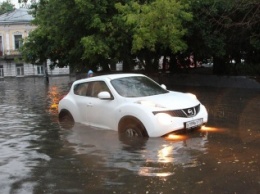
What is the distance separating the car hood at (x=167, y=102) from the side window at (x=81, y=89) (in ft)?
6.44

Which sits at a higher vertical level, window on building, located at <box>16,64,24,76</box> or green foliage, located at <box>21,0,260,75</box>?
green foliage, located at <box>21,0,260,75</box>

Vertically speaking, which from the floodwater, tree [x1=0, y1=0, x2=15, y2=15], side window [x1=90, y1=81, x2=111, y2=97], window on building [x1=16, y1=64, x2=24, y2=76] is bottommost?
the floodwater

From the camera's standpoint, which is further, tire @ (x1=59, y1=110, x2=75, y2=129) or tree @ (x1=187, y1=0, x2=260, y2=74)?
tree @ (x1=187, y1=0, x2=260, y2=74)

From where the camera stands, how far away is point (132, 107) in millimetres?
8391

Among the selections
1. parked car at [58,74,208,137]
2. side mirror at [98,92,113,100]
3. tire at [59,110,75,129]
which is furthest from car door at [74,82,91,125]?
side mirror at [98,92,113,100]

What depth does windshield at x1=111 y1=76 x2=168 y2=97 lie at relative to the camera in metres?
9.11

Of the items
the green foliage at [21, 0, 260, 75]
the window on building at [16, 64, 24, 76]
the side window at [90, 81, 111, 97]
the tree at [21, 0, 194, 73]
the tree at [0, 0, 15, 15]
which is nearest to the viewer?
the side window at [90, 81, 111, 97]

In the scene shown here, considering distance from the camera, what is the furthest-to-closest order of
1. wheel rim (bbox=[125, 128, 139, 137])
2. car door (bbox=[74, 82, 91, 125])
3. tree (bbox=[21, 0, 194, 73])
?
1. tree (bbox=[21, 0, 194, 73])
2. car door (bbox=[74, 82, 91, 125])
3. wheel rim (bbox=[125, 128, 139, 137])

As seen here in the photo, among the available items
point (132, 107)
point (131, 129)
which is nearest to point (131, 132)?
point (131, 129)

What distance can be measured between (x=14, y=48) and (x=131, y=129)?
57.1m

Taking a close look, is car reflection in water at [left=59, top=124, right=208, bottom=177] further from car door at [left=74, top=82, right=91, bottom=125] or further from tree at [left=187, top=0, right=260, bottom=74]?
tree at [left=187, top=0, right=260, bottom=74]

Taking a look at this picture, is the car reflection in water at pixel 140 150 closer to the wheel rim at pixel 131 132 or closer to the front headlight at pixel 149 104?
the wheel rim at pixel 131 132

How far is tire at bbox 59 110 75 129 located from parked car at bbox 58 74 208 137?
0.06 m

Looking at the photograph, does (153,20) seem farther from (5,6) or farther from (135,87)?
(5,6)
